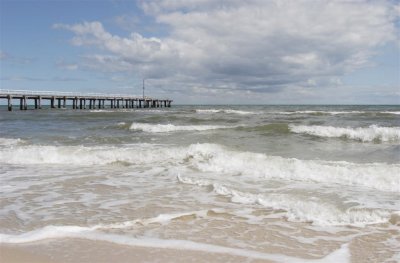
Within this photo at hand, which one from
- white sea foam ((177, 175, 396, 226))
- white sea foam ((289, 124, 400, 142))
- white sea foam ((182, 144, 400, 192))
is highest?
white sea foam ((289, 124, 400, 142))

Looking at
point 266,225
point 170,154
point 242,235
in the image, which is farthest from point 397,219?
point 170,154

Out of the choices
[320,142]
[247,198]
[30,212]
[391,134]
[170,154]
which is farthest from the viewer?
[391,134]

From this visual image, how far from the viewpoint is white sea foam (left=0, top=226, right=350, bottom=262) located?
13.3 feet

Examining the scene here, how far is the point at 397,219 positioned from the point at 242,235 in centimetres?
234

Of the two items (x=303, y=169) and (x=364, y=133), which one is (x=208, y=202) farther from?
(x=364, y=133)

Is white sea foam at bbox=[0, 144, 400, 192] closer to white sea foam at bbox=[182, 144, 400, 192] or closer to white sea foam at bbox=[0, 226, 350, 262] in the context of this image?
white sea foam at bbox=[182, 144, 400, 192]

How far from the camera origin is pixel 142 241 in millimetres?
4465

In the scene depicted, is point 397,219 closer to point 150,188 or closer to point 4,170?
point 150,188

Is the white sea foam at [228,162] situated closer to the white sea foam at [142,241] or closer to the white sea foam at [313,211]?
the white sea foam at [313,211]

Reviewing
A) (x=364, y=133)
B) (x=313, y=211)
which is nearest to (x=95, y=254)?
(x=313, y=211)

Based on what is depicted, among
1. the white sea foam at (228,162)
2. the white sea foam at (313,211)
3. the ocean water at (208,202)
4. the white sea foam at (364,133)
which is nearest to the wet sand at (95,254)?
the ocean water at (208,202)

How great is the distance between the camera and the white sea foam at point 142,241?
4045 millimetres

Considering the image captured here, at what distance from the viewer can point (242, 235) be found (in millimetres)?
4742

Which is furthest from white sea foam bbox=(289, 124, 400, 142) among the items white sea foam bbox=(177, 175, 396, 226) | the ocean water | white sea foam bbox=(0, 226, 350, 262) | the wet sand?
the wet sand
